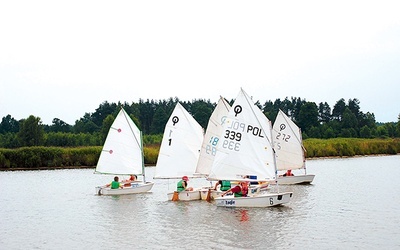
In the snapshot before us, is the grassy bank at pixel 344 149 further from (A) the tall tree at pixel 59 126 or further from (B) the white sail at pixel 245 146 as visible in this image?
(A) the tall tree at pixel 59 126

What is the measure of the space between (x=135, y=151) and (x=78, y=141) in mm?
64012

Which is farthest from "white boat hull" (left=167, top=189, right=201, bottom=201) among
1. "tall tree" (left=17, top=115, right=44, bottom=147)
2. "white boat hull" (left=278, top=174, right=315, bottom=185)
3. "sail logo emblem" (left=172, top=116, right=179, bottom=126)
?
"tall tree" (left=17, top=115, right=44, bottom=147)

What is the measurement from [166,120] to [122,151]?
114439 millimetres

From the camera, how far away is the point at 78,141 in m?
103

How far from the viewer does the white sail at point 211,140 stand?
117ft

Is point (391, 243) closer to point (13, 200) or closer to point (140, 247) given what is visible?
point (140, 247)

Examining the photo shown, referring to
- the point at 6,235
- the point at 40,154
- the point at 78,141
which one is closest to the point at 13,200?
the point at 6,235

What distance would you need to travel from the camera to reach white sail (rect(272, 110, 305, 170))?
1873 inches

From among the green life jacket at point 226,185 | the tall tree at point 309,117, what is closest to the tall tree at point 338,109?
the tall tree at point 309,117

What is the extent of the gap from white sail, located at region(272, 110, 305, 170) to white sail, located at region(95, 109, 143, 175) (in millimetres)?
12421

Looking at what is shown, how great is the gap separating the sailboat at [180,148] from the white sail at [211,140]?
166 centimetres

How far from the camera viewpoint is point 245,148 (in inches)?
1240

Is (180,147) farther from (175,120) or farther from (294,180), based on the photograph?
(294,180)

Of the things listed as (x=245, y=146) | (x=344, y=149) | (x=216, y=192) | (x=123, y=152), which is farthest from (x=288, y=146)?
(x=344, y=149)
